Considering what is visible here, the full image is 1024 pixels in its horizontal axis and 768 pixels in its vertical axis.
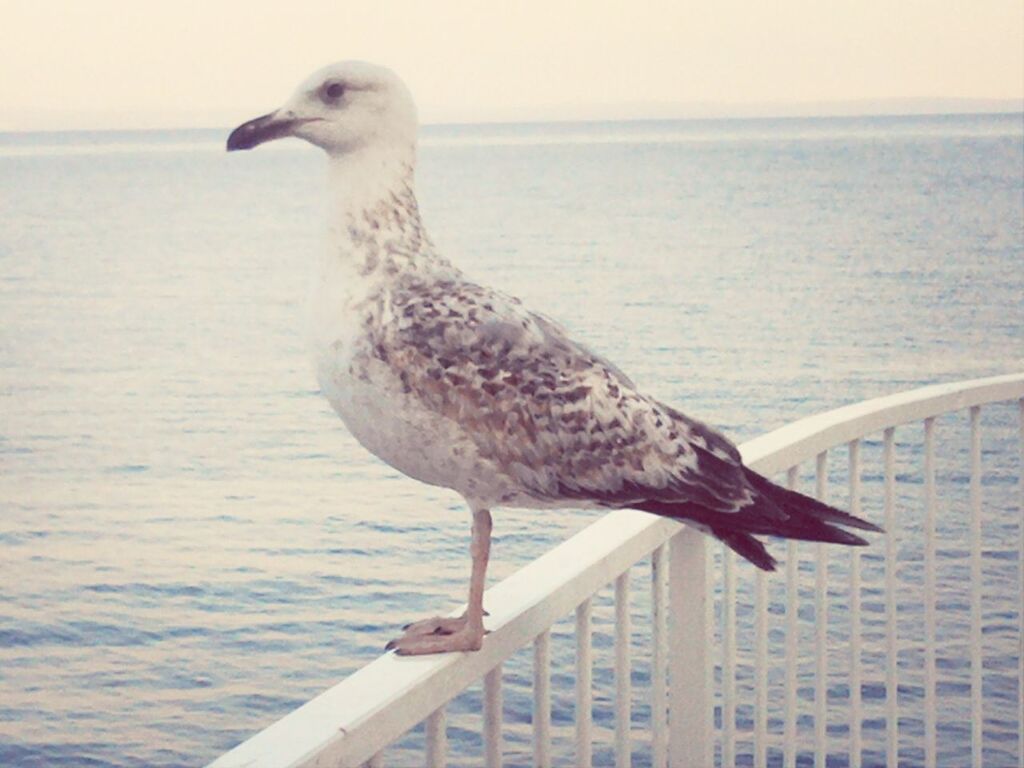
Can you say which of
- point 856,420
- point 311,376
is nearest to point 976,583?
point 856,420

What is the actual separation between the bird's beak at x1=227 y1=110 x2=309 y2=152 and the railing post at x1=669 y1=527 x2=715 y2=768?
484mm

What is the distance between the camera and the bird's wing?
108 centimetres

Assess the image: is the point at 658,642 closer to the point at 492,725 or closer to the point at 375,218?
the point at 492,725

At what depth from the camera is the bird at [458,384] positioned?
1.07m

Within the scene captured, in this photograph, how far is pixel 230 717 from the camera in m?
8.66

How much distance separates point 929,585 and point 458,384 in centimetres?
83

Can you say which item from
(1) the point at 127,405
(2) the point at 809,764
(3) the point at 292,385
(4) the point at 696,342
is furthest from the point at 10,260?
(2) the point at 809,764

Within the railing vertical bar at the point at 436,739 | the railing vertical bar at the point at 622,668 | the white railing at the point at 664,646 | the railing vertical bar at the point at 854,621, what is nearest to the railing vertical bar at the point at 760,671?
the white railing at the point at 664,646

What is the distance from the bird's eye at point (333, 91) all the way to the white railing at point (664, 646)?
347 mm

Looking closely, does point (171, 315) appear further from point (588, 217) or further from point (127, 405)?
point (588, 217)

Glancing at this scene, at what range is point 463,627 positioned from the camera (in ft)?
3.54

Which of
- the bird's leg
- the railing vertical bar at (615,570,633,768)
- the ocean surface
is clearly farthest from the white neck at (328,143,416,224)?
the ocean surface

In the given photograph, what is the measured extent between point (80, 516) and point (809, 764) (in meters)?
4.59

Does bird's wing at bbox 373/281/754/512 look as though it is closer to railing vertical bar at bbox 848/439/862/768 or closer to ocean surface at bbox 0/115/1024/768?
railing vertical bar at bbox 848/439/862/768
